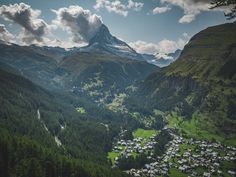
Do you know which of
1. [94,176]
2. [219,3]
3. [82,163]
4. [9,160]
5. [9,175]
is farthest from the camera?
[82,163]

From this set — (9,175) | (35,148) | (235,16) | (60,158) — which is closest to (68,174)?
(60,158)

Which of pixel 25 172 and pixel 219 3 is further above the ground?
pixel 219 3

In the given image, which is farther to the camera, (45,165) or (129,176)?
(129,176)

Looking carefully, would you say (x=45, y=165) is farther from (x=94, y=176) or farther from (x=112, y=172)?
(x=112, y=172)

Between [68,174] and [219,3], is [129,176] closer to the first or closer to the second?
[68,174]

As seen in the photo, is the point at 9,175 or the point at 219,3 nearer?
the point at 219,3

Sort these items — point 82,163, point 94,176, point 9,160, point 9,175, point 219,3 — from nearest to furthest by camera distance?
1. point 219,3
2. point 9,175
3. point 9,160
4. point 94,176
5. point 82,163

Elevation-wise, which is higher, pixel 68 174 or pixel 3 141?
pixel 3 141

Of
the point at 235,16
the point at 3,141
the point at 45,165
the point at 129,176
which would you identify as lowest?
the point at 129,176

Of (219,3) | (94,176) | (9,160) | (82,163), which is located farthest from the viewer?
(82,163)
